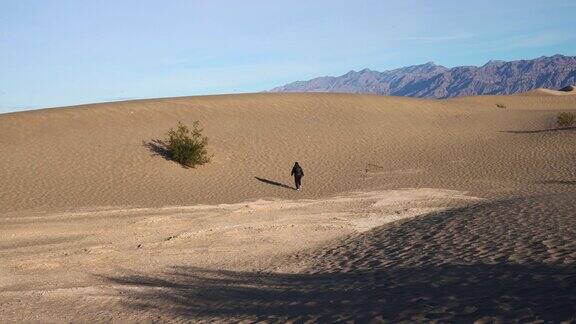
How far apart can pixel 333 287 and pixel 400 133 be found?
80.9ft

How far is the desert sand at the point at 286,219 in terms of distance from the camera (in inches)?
304

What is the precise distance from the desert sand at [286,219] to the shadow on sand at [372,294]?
3 centimetres

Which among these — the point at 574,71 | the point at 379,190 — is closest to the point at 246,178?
the point at 379,190

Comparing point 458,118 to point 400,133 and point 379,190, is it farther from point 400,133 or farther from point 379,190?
point 379,190

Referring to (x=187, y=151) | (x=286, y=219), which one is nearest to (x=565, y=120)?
(x=187, y=151)

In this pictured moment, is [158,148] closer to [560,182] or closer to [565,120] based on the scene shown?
[560,182]

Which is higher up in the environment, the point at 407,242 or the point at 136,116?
the point at 136,116

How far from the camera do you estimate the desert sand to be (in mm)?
7715

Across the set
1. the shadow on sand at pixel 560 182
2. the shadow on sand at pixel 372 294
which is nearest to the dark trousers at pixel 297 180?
the shadow on sand at pixel 560 182

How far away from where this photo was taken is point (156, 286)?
9484 millimetres

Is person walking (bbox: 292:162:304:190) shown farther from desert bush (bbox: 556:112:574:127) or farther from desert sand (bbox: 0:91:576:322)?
desert bush (bbox: 556:112:574:127)

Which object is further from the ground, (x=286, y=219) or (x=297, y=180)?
(x=297, y=180)

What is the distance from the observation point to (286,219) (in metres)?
15.3

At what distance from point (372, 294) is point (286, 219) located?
780 centimetres
